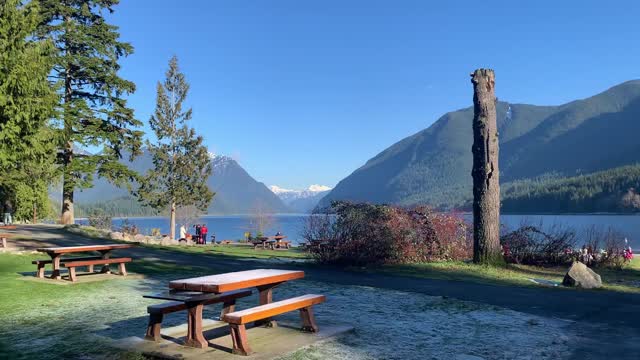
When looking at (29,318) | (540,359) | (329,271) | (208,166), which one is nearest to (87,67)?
(208,166)

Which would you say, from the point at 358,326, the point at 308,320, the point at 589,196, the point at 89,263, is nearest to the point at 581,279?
the point at 358,326

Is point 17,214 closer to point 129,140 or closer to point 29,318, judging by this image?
point 129,140

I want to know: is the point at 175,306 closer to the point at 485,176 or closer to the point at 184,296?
the point at 184,296

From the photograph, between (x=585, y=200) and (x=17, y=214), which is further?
(x=585, y=200)

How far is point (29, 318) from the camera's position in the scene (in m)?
7.54

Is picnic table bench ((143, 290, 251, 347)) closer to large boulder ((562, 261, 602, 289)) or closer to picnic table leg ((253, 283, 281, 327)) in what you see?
picnic table leg ((253, 283, 281, 327))

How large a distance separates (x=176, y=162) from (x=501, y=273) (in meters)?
33.9

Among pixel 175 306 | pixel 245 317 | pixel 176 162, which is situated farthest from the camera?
pixel 176 162

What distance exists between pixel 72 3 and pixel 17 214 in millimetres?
18935

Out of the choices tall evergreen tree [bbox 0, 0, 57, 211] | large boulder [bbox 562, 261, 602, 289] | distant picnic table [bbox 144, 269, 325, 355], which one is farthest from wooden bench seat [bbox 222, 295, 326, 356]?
tall evergreen tree [bbox 0, 0, 57, 211]

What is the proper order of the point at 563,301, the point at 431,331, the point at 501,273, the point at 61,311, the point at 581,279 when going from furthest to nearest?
the point at 501,273 < the point at 581,279 < the point at 563,301 < the point at 61,311 < the point at 431,331

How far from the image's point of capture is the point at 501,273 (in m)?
14.8

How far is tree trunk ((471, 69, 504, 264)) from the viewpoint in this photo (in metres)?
16.3

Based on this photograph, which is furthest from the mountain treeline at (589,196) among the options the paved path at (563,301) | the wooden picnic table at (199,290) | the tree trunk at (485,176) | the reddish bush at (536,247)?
the wooden picnic table at (199,290)
